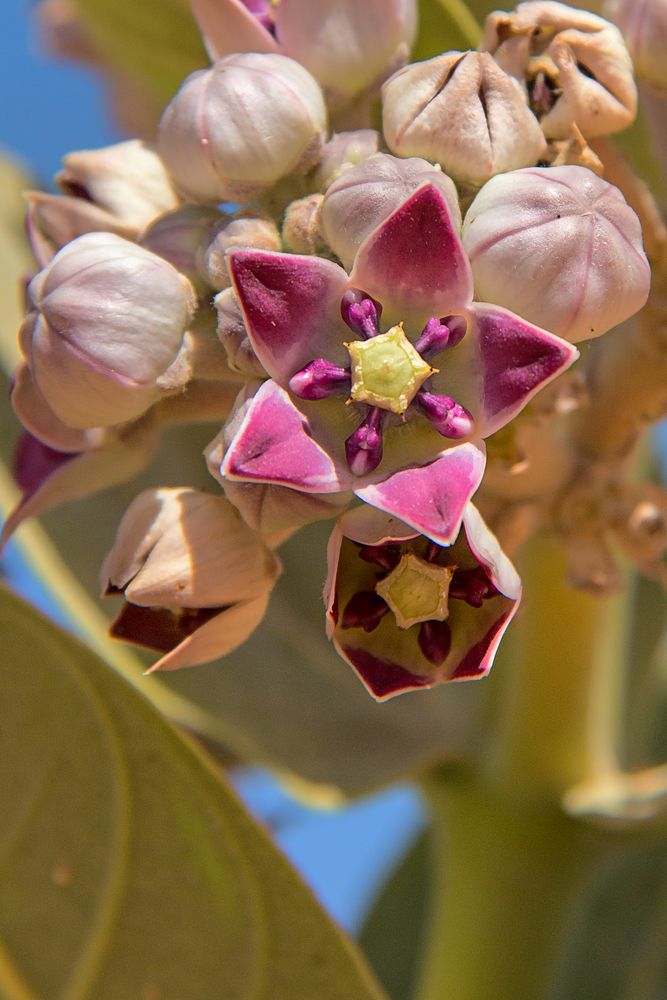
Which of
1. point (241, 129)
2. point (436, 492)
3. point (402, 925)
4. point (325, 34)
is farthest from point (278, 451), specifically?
point (402, 925)

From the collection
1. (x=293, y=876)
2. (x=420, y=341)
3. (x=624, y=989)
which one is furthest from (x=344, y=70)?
(x=624, y=989)

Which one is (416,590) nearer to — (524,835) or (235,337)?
(235,337)

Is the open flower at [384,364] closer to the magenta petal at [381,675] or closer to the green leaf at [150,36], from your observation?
the magenta petal at [381,675]

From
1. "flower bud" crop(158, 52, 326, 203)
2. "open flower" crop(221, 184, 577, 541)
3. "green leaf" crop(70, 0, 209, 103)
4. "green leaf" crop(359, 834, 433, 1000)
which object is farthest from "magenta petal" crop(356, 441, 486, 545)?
"green leaf" crop(359, 834, 433, 1000)

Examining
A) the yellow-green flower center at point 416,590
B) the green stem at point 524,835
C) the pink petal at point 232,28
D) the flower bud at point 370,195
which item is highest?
the pink petal at point 232,28

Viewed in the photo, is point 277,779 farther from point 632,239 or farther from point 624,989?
point 632,239

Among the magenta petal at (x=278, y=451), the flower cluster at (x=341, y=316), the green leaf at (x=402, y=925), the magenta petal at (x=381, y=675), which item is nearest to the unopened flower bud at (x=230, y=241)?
the flower cluster at (x=341, y=316)
